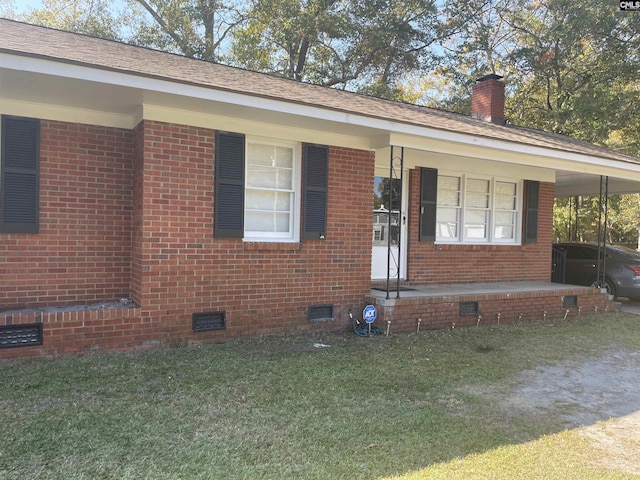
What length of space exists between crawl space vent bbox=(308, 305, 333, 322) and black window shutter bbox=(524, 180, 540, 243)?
5.05 metres

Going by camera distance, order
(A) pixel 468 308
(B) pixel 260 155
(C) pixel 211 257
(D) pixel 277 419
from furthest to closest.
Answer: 1. (A) pixel 468 308
2. (B) pixel 260 155
3. (C) pixel 211 257
4. (D) pixel 277 419

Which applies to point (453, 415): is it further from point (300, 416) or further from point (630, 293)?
point (630, 293)

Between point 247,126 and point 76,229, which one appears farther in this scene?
point 247,126

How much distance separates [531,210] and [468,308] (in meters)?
3.41

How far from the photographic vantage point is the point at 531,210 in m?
9.40

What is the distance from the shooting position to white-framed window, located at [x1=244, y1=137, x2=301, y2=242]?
6148mm

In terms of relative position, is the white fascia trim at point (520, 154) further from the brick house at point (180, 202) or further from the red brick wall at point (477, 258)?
the red brick wall at point (477, 258)

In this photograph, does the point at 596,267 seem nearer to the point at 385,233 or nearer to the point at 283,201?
the point at 385,233

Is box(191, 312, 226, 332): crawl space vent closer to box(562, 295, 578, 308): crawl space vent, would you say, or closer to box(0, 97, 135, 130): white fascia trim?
box(0, 97, 135, 130): white fascia trim

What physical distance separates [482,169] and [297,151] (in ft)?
13.8

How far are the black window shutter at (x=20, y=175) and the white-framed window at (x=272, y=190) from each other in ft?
7.97

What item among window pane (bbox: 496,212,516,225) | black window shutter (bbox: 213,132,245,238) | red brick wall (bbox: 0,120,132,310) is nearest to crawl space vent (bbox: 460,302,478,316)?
window pane (bbox: 496,212,516,225)

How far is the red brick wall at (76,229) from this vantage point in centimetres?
521

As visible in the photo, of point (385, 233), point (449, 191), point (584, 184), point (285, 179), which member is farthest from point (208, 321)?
point (584, 184)
